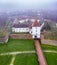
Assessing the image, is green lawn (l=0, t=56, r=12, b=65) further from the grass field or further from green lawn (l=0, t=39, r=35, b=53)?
green lawn (l=0, t=39, r=35, b=53)

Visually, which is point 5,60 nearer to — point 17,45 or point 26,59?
point 26,59

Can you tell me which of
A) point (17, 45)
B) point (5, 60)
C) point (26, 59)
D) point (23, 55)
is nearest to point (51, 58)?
point (26, 59)

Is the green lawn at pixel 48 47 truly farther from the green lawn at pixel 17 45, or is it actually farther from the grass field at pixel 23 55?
the green lawn at pixel 17 45

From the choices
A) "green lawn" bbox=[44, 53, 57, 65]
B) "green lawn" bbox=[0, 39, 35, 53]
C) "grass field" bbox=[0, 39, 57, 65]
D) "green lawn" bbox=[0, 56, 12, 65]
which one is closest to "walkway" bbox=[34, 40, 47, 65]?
"grass field" bbox=[0, 39, 57, 65]

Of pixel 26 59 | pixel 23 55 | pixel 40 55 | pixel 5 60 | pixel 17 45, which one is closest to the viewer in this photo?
pixel 5 60

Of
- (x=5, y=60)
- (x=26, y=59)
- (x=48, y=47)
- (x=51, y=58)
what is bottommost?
(x=48, y=47)

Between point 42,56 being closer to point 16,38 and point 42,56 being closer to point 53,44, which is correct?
point 53,44

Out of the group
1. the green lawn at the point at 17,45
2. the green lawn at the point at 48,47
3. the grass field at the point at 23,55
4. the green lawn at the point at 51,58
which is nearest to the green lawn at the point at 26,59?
the grass field at the point at 23,55
